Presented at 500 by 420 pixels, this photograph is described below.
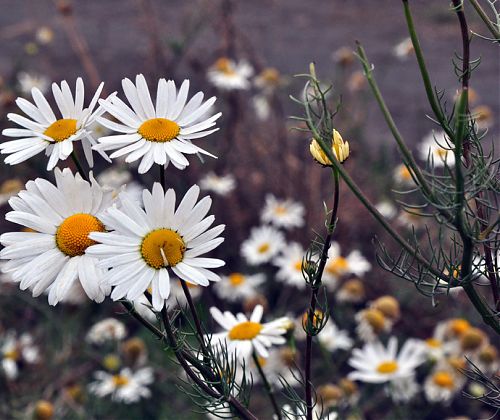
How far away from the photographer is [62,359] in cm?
177

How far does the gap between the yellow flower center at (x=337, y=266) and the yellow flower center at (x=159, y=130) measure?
45.7 inches

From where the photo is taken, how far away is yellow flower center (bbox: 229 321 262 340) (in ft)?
3.05

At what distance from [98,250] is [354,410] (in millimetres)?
949

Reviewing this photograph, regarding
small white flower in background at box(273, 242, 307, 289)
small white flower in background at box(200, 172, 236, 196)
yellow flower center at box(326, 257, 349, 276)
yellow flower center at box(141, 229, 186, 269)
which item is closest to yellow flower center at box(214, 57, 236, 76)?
small white flower in background at box(200, 172, 236, 196)

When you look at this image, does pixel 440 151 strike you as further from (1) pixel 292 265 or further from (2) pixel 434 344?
(1) pixel 292 265

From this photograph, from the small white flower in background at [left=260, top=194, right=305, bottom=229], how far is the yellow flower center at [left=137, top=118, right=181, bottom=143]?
57.2 inches

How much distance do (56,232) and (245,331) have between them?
385 mm

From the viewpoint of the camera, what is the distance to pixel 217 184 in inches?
88.4

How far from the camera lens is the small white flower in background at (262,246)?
2.03m

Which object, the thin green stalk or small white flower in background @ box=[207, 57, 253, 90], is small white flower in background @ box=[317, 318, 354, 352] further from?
the thin green stalk

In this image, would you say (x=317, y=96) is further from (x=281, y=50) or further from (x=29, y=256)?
(x=281, y=50)

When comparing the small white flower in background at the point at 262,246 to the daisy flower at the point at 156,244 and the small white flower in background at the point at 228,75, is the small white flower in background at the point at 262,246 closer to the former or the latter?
the small white flower in background at the point at 228,75

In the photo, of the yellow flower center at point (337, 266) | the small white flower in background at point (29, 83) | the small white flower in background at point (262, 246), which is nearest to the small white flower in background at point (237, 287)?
the small white flower in background at point (262, 246)

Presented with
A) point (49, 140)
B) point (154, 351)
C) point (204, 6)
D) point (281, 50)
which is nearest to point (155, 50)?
point (204, 6)
